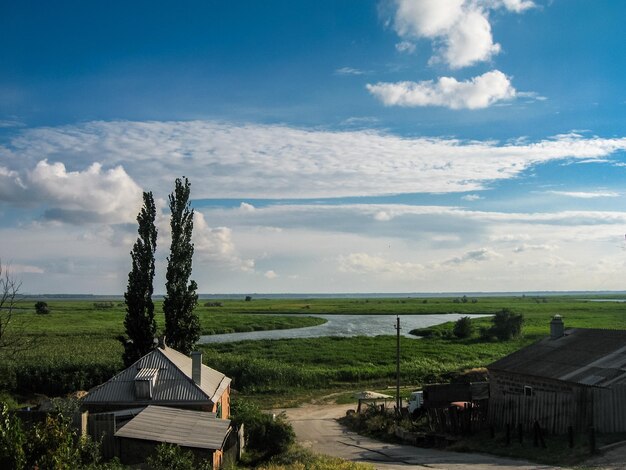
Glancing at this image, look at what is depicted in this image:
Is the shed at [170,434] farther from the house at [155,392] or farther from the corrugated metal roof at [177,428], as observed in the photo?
the house at [155,392]

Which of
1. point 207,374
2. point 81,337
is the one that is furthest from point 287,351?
point 207,374

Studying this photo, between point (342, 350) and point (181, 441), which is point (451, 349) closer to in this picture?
point (342, 350)

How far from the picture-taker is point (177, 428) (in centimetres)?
2320

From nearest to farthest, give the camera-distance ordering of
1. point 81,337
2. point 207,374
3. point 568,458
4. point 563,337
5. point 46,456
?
point 46,456 < point 568,458 < point 207,374 < point 563,337 < point 81,337

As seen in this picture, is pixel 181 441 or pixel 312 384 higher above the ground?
pixel 181 441

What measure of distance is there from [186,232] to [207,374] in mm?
14643

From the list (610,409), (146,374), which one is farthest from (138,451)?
(610,409)

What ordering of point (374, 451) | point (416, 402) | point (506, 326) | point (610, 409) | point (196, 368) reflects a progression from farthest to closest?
point (506, 326)
point (416, 402)
point (374, 451)
point (196, 368)
point (610, 409)

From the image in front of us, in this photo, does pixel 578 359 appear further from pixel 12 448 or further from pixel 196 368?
pixel 12 448

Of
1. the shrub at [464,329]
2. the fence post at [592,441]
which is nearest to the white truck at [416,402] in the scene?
the fence post at [592,441]

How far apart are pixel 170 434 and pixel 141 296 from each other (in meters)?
20.3

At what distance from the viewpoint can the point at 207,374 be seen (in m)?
32.6

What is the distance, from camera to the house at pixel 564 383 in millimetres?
26609

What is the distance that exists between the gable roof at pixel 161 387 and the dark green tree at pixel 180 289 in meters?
11.2
